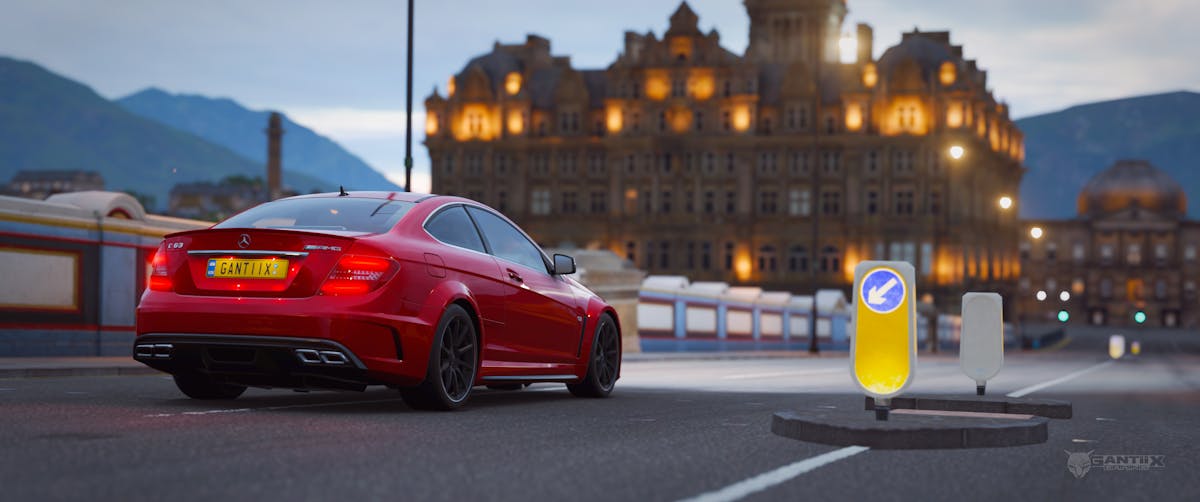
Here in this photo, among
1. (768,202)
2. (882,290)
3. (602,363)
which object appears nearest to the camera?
(882,290)

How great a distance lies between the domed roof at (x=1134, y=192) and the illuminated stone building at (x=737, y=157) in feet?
186

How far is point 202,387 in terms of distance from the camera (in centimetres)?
1042

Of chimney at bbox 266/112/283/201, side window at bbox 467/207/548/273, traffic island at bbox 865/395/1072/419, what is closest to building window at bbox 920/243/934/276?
chimney at bbox 266/112/283/201

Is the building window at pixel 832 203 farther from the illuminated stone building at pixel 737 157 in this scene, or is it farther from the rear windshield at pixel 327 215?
the rear windshield at pixel 327 215

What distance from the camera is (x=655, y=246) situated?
107688 mm

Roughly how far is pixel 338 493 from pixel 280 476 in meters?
0.55

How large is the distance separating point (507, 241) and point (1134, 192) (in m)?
164

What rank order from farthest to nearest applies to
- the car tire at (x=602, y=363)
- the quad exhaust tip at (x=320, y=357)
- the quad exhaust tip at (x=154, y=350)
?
the car tire at (x=602, y=363) < the quad exhaust tip at (x=154, y=350) < the quad exhaust tip at (x=320, y=357)

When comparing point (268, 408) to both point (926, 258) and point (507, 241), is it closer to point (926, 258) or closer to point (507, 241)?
point (507, 241)

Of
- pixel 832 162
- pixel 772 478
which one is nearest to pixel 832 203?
pixel 832 162

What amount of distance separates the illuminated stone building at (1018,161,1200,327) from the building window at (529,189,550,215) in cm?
7187

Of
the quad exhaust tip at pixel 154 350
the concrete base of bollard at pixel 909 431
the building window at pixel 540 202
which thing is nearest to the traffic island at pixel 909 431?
the concrete base of bollard at pixel 909 431

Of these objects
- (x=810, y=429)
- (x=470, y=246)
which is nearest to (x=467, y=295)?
(x=470, y=246)

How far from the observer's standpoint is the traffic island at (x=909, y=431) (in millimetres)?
8133
